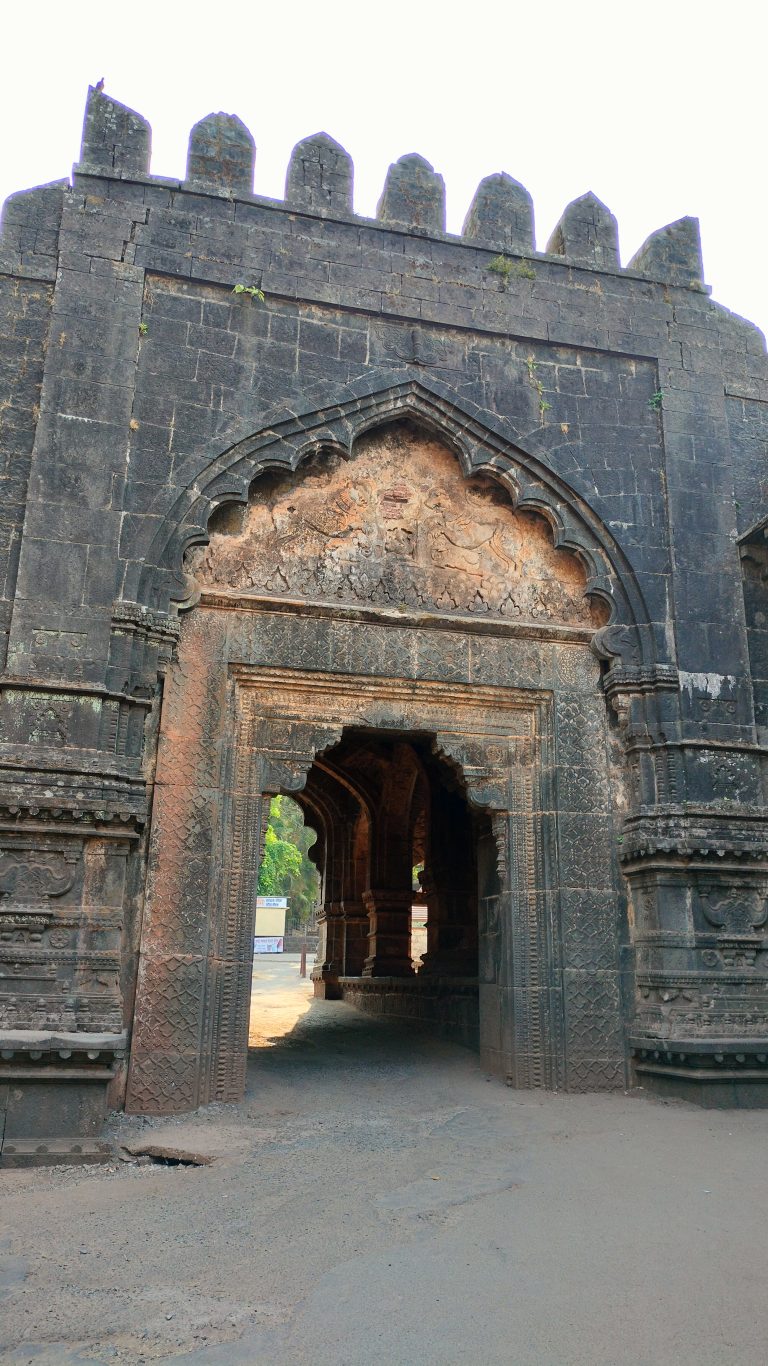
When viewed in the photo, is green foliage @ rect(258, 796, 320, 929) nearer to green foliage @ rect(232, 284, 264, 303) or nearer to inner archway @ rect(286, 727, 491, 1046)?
inner archway @ rect(286, 727, 491, 1046)

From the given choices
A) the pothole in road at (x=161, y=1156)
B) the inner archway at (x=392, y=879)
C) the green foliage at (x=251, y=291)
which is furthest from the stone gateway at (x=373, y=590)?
the inner archway at (x=392, y=879)

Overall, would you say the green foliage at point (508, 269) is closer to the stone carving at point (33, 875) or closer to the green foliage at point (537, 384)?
the green foliage at point (537, 384)

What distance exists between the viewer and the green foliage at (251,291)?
27.8 ft

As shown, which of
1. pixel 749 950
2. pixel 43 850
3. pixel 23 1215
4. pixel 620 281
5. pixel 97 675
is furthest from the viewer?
pixel 620 281

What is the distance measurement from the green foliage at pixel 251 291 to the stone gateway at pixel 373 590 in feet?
0.07

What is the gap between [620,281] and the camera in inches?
378

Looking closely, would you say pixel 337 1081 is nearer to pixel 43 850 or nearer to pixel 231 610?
pixel 43 850

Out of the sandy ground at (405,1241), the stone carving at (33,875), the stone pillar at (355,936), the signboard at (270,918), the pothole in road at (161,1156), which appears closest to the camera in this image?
the sandy ground at (405,1241)

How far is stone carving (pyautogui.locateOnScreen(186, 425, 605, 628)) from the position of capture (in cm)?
836

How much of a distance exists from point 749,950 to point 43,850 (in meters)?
5.29

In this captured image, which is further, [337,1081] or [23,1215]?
[337,1081]

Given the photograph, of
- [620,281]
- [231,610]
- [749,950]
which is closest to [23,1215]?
[231,610]

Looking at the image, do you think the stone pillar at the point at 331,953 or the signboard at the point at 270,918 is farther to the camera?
the signboard at the point at 270,918

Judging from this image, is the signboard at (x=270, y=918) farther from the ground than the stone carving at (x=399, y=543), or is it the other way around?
the stone carving at (x=399, y=543)
